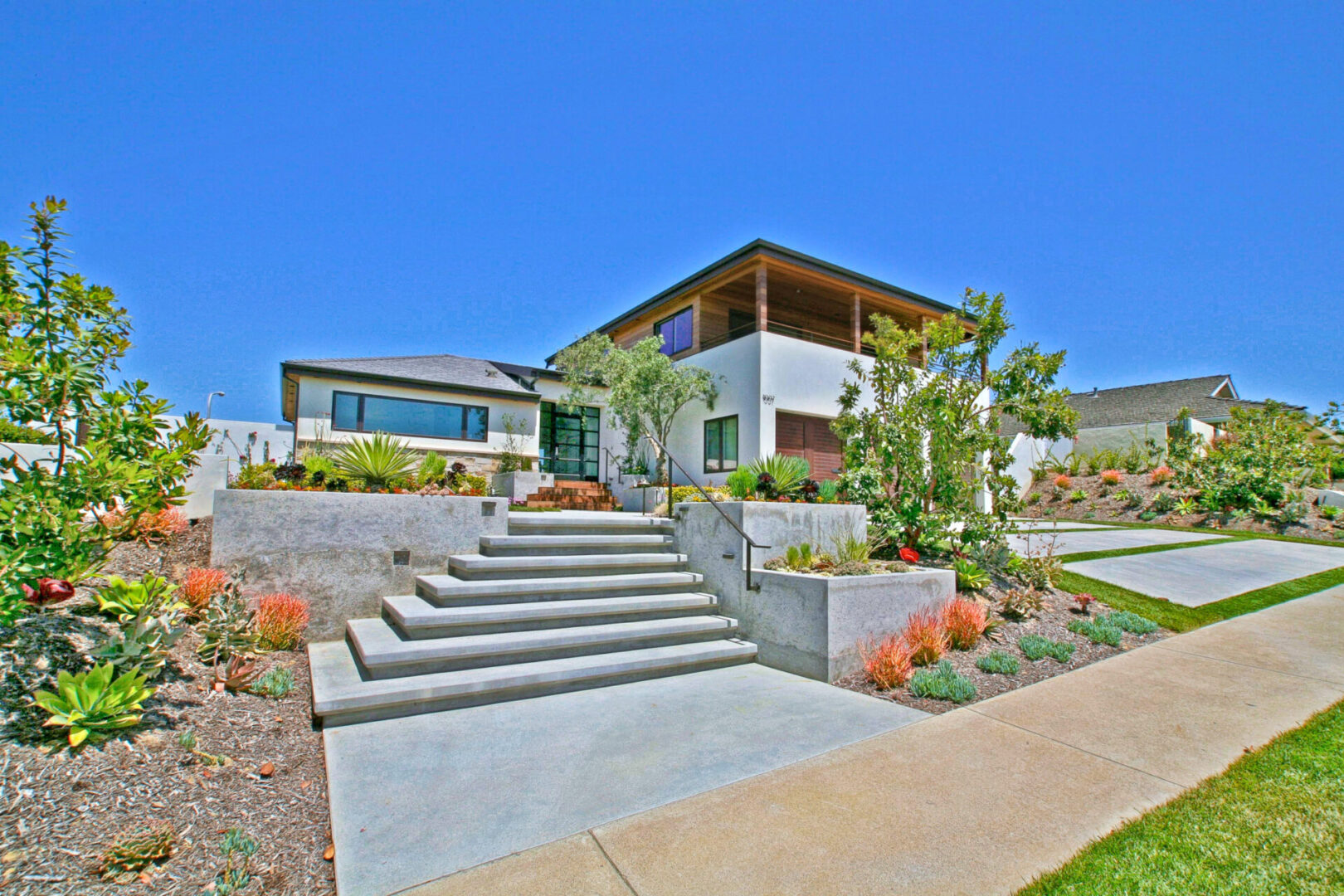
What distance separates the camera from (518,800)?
10.6ft

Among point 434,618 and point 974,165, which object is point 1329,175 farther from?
point 434,618

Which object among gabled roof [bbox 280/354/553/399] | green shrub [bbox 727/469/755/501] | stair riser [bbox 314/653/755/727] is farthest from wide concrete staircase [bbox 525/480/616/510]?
stair riser [bbox 314/653/755/727]

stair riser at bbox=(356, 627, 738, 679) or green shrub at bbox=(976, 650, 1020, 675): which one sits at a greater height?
stair riser at bbox=(356, 627, 738, 679)

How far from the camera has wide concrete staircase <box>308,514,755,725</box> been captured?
4.68 m

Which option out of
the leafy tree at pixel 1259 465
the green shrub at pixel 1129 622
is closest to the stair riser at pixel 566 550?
the green shrub at pixel 1129 622

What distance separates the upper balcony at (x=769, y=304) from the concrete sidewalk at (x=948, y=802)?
376 inches

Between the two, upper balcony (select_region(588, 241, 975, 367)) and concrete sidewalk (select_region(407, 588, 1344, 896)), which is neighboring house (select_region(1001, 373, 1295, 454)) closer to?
upper balcony (select_region(588, 241, 975, 367))

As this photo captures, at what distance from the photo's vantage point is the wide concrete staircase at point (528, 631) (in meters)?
4.68

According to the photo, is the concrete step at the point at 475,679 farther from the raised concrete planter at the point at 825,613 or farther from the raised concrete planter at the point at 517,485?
the raised concrete planter at the point at 517,485

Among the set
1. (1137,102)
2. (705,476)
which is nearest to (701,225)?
(705,476)

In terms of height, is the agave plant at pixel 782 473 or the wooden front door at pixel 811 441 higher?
the wooden front door at pixel 811 441

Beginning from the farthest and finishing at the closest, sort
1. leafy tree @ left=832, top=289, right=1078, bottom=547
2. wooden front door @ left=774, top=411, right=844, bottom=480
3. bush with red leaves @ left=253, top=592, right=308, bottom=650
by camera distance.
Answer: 1. wooden front door @ left=774, top=411, right=844, bottom=480
2. leafy tree @ left=832, top=289, right=1078, bottom=547
3. bush with red leaves @ left=253, top=592, right=308, bottom=650

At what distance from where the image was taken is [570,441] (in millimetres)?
19250

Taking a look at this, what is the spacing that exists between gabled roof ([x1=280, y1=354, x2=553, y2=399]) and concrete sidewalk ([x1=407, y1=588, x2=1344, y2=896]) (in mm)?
15739
